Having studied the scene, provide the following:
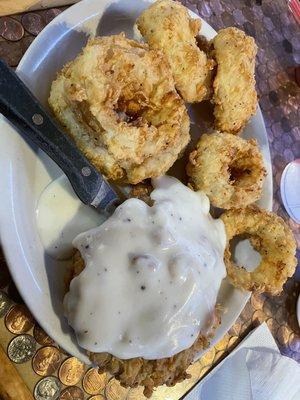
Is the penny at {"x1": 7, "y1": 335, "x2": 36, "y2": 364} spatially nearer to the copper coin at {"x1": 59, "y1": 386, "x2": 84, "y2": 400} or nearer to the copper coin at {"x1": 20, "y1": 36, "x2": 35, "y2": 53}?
the copper coin at {"x1": 59, "y1": 386, "x2": 84, "y2": 400}

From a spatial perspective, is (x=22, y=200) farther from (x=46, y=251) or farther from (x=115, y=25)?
(x=115, y=25)

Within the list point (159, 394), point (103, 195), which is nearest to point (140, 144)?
point (103, 195)

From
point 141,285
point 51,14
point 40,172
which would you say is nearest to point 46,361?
point 141,285

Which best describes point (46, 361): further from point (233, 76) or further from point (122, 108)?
point (233, 76)

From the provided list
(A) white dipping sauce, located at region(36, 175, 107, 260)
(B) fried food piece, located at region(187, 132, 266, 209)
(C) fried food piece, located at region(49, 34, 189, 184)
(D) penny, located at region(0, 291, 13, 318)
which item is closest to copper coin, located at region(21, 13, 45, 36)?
(C) fried food piece, located at region(49, 34, 189, 184)

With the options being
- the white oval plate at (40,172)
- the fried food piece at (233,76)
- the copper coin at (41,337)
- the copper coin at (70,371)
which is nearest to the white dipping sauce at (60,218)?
the white oval plate at (40,172)
